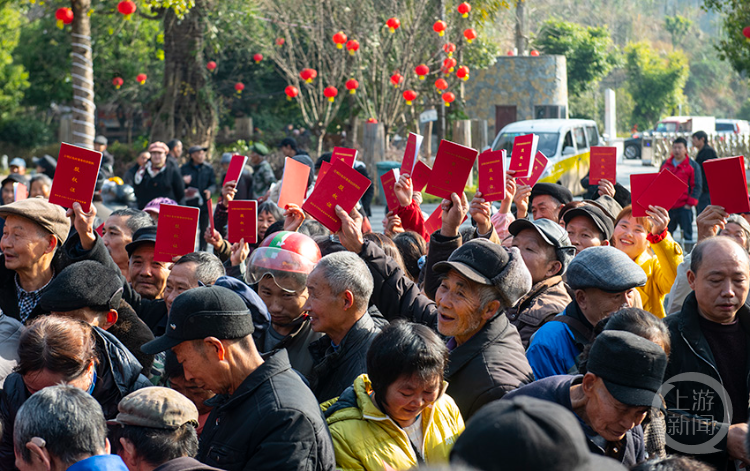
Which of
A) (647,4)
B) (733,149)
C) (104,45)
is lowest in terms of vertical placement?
(733,149)

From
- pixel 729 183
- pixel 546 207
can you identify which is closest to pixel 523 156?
pixel 546 207

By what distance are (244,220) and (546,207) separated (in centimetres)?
227

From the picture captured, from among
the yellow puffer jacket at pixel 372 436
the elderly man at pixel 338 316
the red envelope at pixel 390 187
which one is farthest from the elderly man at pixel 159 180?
the yellow puffer jacket at pixel 372 436

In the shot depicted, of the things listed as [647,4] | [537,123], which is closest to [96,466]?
[537,123]

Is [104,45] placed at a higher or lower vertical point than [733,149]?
higher

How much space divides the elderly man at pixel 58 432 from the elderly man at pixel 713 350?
216 cm

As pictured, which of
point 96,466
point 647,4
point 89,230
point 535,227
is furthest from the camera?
point 647,4

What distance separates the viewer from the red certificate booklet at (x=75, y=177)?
479 cm

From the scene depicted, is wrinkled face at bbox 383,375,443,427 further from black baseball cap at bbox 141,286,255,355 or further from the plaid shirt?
the plaid shirt

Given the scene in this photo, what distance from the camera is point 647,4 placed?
100000 mm

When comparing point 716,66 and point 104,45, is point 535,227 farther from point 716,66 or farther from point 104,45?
point 716,66

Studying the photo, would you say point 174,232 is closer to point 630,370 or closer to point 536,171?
point 630,370

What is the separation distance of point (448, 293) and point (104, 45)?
26.5 meters

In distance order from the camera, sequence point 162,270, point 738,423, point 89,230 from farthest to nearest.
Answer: point 162,270 < point 89,230 < point 738,423
